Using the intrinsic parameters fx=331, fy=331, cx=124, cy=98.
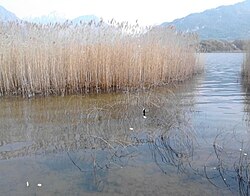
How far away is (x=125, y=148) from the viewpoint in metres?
4.95

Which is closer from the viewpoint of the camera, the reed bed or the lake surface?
the lake surface

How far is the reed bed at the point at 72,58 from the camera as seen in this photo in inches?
360

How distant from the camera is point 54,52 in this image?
928 cm

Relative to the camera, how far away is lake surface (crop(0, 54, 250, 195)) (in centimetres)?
374

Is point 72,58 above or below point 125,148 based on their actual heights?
above

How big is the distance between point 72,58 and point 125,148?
5032 mm

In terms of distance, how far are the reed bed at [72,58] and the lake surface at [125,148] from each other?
121 cm

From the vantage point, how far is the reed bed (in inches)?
360

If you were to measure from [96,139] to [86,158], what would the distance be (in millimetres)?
804

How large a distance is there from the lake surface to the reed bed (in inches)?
47.5

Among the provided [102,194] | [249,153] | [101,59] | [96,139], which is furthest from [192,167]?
[101,59]

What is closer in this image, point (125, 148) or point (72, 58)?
point (125, 148)

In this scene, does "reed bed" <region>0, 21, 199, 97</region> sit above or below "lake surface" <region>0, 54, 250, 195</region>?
above

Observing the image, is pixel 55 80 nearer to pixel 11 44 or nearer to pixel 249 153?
pixel 11 44
